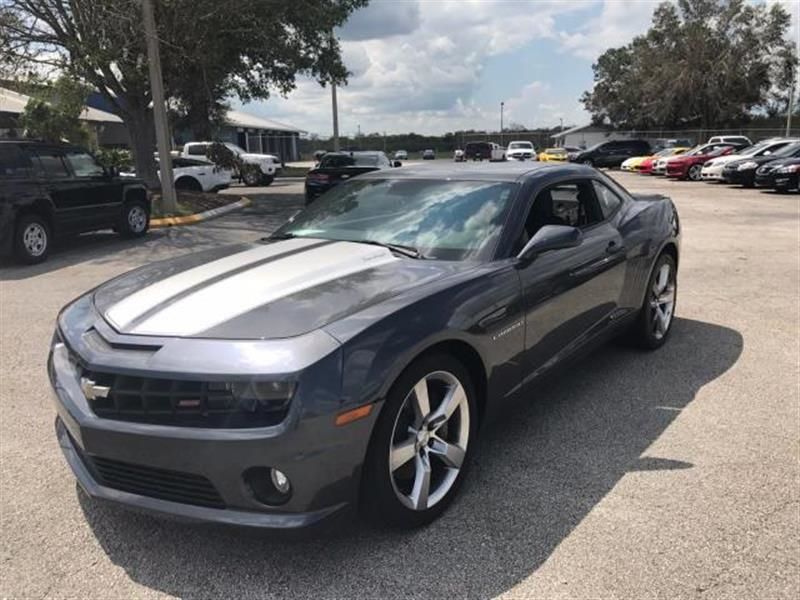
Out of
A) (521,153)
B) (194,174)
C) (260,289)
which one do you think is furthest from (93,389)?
(521,153)

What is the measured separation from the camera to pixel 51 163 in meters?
10.5

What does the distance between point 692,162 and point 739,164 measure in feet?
17.9

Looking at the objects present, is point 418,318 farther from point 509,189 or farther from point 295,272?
point 509,189

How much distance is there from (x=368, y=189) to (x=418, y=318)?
1907 millimetres

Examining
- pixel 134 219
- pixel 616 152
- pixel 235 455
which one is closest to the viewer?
pixel 235 455

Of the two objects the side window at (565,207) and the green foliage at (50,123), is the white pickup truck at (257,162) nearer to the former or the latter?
the green foliage at (50,123)

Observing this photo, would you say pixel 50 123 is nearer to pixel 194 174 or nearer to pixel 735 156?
pixel 194 174

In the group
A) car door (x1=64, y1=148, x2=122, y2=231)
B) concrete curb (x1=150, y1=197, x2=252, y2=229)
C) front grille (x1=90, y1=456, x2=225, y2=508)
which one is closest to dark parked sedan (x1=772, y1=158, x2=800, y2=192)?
concrete curb (x1=150, y1=197, x2=252, y2=229)

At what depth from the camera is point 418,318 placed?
2.83 m

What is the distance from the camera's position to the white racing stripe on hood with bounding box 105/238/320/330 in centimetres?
302

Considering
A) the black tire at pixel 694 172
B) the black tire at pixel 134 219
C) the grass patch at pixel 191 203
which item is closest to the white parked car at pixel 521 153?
the black tire at pixel 694 172

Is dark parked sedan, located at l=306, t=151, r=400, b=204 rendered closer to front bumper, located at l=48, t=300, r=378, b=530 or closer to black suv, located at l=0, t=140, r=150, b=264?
black suv, located at l=0, t=140, r=150, b=264

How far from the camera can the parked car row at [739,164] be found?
21188mm

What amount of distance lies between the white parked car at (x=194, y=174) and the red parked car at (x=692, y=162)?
19.9 m
